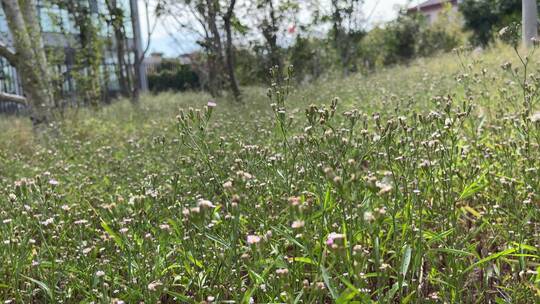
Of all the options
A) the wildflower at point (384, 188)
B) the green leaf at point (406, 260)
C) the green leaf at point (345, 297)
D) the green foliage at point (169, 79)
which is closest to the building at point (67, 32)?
the green foliage at point (169, 79)

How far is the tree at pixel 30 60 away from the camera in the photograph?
696 centimetres

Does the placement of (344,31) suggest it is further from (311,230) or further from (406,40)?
(311,230)

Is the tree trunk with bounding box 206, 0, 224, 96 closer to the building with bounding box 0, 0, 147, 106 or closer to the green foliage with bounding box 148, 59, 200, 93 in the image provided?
the building with bounding box 0, 0, 147, 106

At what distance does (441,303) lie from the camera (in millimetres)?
1766

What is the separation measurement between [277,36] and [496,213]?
1148cm

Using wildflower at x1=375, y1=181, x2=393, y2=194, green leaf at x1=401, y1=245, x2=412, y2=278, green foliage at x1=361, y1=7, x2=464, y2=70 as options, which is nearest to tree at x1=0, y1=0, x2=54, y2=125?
wildflower at x1=375, y1=181, x2=393, y2=194

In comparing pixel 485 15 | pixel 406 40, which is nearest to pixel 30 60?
pixel 485 15

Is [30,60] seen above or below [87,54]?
below

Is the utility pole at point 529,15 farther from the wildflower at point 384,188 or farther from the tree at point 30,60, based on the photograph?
the tree at point 30,60

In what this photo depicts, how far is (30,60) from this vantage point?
720 centimetres

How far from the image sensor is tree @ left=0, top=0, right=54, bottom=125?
696 cm

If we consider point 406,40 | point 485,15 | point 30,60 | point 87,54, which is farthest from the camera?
point 406,40

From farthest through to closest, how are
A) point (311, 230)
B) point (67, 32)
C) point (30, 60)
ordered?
point (67, 32) → point (30, 60) → point (311, 230)

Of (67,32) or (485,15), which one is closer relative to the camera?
(67,32)
